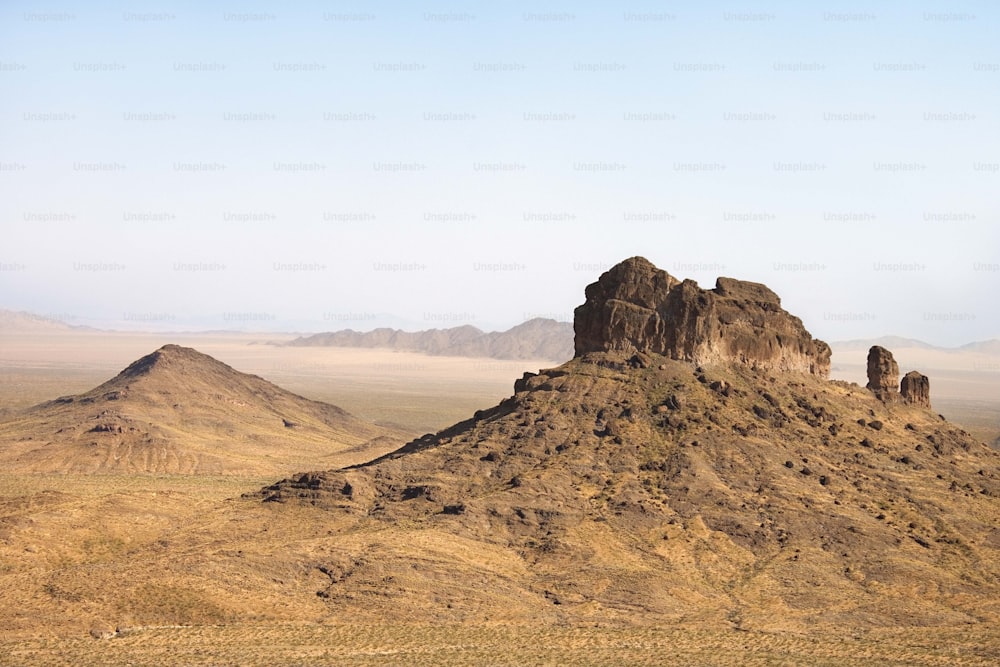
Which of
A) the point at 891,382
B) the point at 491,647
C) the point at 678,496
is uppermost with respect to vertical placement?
the point at 891,382

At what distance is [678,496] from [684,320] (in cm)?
1360

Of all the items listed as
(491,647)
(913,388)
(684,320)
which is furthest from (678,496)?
(913,388)

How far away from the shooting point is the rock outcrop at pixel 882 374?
79562 millimetres

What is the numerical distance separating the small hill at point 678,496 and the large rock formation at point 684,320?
0.14 meters

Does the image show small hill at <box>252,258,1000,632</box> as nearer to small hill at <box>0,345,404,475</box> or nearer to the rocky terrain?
the rocky terrain

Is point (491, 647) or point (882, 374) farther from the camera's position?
point (882, 374)

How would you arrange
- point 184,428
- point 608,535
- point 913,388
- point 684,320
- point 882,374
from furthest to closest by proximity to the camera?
point 184,428
point 913,388
point 882,374
point 684,320
point 608,535

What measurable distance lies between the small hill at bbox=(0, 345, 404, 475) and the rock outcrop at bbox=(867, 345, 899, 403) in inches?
2090

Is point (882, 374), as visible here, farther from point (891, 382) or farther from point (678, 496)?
point (678, 496)

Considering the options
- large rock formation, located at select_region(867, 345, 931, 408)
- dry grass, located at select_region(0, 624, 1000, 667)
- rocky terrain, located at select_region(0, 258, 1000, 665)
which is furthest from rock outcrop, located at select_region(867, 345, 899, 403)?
dry grass, located at select_region(0, 624, 1000, 667)

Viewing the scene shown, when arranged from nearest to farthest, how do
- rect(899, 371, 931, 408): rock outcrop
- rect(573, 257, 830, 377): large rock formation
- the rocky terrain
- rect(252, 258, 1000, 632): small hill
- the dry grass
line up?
the dry grass, the rocky terrain, rect(252, 258, 1000, 632): small hill, rect(573, 257, 830, 377): large rock formation, rect(899, 371, 931, 408): rock outcrop

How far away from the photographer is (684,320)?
70938 millimetres

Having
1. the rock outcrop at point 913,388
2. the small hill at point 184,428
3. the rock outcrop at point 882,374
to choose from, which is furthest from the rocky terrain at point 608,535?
the small hill at point 184,428

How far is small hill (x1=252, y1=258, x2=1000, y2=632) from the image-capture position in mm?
53438
